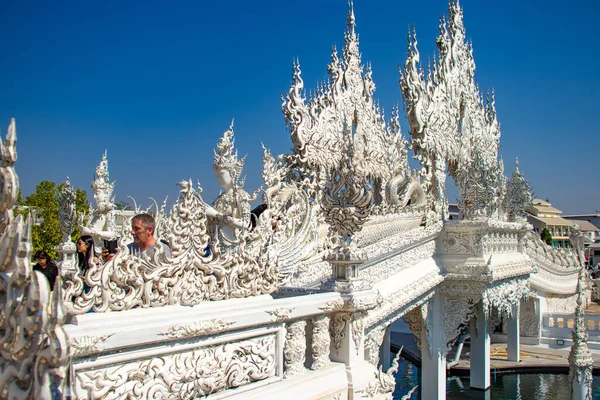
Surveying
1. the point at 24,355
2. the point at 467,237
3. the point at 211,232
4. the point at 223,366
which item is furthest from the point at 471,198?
the point at 24,355

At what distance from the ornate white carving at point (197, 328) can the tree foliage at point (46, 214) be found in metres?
13.0

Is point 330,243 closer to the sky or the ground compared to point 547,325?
closer to the sky

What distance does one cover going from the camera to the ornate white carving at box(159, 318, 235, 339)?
2.56 metres

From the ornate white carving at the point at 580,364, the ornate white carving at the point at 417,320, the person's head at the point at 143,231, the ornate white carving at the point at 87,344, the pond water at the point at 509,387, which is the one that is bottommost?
the pond water at the point at 509,387

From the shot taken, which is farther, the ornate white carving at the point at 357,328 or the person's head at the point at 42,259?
the person's head at the point at 42,259

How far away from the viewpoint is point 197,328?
8.73ft

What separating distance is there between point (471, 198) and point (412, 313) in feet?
6.37

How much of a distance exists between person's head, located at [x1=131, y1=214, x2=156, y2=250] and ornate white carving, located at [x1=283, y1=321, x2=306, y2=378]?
0.95m

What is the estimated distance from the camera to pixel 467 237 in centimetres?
824

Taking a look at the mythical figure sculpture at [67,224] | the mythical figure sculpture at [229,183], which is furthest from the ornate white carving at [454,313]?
the mythical figure sculpture at [67,224]

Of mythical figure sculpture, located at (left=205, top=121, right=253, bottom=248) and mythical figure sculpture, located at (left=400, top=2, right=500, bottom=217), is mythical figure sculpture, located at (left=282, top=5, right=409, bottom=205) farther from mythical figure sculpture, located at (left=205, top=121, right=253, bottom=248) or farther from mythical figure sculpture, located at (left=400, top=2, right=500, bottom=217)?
mythical figure sculpture, located at (left=205, top=121, right=253, bottom=248)

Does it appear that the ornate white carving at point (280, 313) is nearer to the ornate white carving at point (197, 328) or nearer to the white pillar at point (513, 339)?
the ornate white carving at point (197, 328)

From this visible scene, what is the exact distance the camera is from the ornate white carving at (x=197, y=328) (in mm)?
2559

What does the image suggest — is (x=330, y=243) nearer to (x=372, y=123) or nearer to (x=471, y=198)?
(x=471, y=198)
